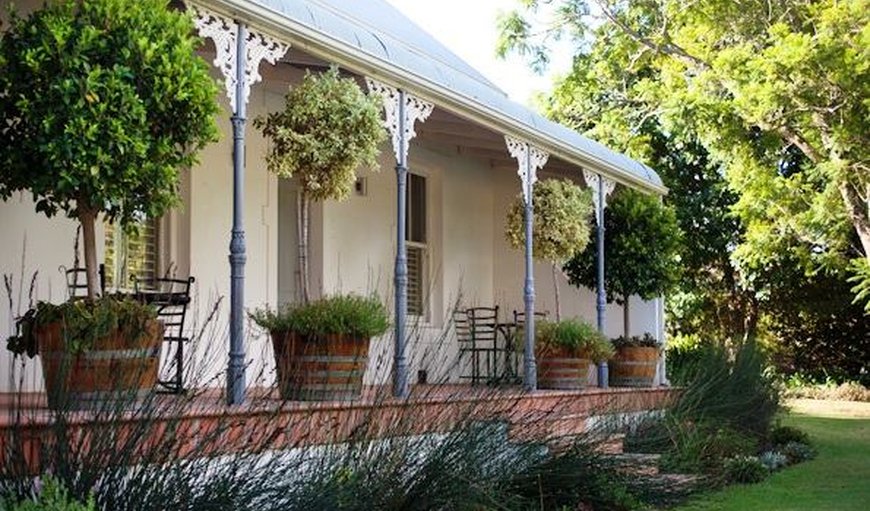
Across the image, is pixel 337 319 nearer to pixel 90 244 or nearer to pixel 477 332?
pixel 90 244

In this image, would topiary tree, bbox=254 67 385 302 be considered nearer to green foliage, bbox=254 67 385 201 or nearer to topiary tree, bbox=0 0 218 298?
green foliage, bbox=254 67 385 201

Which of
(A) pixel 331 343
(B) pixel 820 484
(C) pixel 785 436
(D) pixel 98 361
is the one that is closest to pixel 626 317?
(C) pixel 785 436

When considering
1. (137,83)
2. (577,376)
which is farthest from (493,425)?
(577,376)

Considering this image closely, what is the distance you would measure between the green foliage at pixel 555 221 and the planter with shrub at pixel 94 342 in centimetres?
656

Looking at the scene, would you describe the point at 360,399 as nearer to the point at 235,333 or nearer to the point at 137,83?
the point at 235,333

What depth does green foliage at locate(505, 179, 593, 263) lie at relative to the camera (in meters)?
12.0

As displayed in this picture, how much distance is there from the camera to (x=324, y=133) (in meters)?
8.26

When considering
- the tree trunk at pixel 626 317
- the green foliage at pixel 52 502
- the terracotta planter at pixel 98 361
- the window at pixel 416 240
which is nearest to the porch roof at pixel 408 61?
the tree trunk at pixel 626 317

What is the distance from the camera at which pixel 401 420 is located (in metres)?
5.62

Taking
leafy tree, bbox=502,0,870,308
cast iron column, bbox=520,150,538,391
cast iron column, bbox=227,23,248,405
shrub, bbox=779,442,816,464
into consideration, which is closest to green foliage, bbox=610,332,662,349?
shrub, bbox=779,442,816,464

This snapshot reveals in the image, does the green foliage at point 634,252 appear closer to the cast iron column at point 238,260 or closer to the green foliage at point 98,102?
the cast iron column at point 238,260

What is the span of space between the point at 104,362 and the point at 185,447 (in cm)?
70

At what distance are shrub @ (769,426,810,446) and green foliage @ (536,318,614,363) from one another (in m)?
3.67

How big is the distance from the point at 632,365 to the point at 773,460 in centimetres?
186
